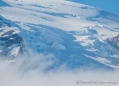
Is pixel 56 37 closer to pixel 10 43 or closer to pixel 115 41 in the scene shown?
pixel 10 43

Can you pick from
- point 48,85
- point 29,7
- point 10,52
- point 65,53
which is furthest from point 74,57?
point 29,7

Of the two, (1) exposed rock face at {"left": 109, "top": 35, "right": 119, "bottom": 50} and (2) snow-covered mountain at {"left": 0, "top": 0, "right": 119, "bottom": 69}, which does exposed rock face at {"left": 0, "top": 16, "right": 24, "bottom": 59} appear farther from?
(1) exposed rock face at {"left": 109, "top": 35, "right": 119, "bottom": 50}

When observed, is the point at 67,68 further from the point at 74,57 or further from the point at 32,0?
the point at 32,0

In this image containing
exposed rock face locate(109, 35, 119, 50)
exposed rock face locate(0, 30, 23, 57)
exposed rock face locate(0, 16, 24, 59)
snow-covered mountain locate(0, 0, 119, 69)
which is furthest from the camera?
exposed rock face locate(109, 35, 119, 50)

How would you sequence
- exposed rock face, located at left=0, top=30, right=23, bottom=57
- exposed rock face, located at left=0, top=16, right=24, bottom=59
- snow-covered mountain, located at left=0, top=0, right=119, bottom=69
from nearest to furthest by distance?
exposed rock face, located at left=0, top=16, right=24, bottom=59
exposed rock face, located at left=0, top=30, right=23, bottom=57
snow-covered mountain, located at left=0, top=0, right=119, bottom=69

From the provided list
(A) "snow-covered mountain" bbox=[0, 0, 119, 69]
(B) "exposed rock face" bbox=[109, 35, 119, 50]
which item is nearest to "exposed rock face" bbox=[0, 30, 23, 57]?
(A) "snow-covered mountain" bbox=[0, 0, 119, 69]

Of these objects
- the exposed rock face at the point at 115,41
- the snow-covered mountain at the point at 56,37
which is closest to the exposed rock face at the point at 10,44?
the snow-covered mountain at the point at 56,37

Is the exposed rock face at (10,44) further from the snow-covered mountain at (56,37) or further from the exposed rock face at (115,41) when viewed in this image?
the exposed rock face at (115,41)

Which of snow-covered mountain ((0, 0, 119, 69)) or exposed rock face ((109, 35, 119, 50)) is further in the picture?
exposed rock face ((109, 35, 119, 50))

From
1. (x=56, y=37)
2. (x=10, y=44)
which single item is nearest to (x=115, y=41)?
(x=56, y=37)
